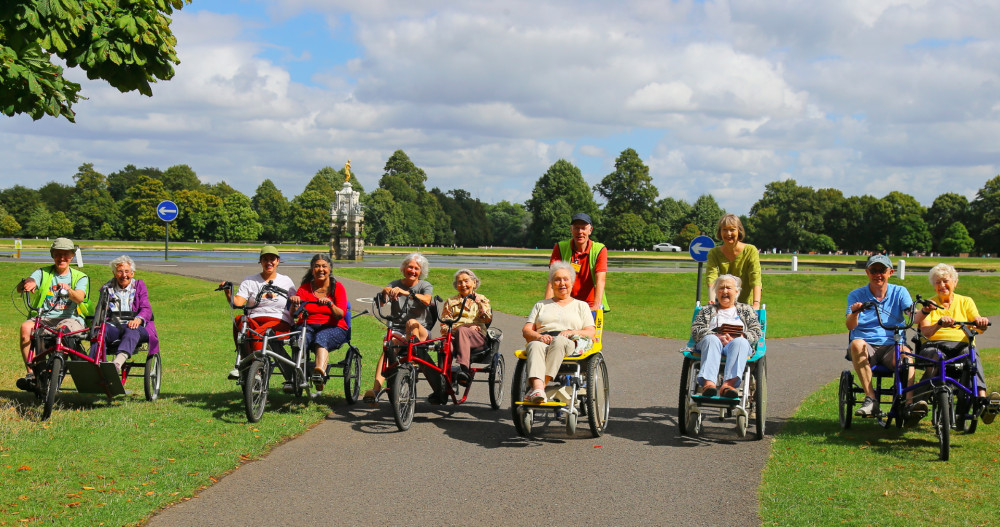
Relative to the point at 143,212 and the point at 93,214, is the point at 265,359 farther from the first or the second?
the point at 93,214

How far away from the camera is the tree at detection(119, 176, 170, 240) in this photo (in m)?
99.0

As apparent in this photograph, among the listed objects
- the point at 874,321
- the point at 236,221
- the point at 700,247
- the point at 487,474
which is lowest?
the point at 487,474

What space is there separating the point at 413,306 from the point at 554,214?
91.9m

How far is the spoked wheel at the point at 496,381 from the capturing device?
29.6ft

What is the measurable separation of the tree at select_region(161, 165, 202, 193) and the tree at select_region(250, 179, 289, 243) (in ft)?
33.3

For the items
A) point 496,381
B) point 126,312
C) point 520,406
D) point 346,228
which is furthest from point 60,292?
point 346,228

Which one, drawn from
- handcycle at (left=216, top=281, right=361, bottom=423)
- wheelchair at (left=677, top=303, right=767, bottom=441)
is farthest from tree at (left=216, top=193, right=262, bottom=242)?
wheelchair at (left=677, top=303, right=767, bottom=441)

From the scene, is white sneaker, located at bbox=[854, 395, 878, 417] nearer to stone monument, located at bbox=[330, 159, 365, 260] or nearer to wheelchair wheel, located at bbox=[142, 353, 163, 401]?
wheelchair wheel, located at bbox=[142, 353, 163, 401]

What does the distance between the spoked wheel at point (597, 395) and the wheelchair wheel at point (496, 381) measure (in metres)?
1.46

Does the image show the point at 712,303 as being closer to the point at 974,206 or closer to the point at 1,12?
the point at 1,12

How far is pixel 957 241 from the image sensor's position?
94062 millimetres

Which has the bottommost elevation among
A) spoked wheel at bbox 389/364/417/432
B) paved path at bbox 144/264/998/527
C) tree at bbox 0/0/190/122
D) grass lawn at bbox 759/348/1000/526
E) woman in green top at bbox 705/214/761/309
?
paved path at bbox 144/264/998/527

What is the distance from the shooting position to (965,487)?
19.8 ft

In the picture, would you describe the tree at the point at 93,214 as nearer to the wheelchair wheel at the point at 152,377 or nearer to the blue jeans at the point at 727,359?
the wheelchair wheel at the point at 152,377
